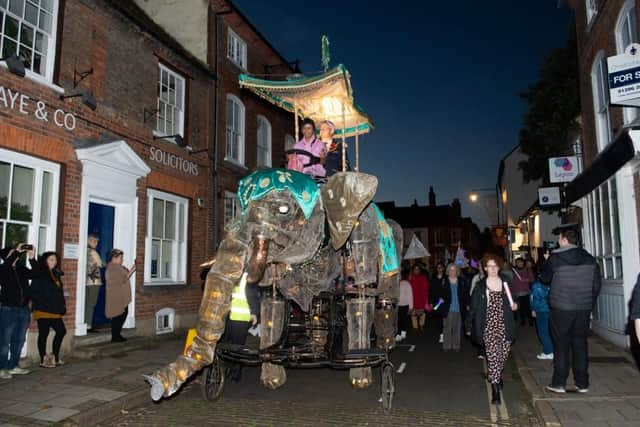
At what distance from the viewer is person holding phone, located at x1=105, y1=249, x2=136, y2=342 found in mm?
9688

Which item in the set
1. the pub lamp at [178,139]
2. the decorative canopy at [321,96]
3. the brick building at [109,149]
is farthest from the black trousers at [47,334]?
the pub lamp at [178,139]

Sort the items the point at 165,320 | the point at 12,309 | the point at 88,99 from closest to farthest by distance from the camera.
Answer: the point at 12,309 < the point at 88,99 < the point at 165,320

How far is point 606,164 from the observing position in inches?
395

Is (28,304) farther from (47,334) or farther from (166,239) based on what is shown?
(166,239)

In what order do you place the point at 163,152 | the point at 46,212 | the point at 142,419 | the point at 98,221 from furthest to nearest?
the point at 163,152, the point at 98,221, the point at 46,212, the point at 142,419

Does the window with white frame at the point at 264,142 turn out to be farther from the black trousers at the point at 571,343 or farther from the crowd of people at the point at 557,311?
the black trousers at the point at 571,343

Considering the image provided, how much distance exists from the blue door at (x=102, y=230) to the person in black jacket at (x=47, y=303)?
1960mm

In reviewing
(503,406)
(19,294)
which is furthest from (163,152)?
(503,406)

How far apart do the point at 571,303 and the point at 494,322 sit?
3.31 feet


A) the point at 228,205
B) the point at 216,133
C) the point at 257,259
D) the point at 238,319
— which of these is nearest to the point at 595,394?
the point at 257,259

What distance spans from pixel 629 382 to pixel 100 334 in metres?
8.75

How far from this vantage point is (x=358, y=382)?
6465mm

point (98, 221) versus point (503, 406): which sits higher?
point (98, 221)

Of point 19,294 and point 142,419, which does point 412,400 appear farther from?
point 19,294
